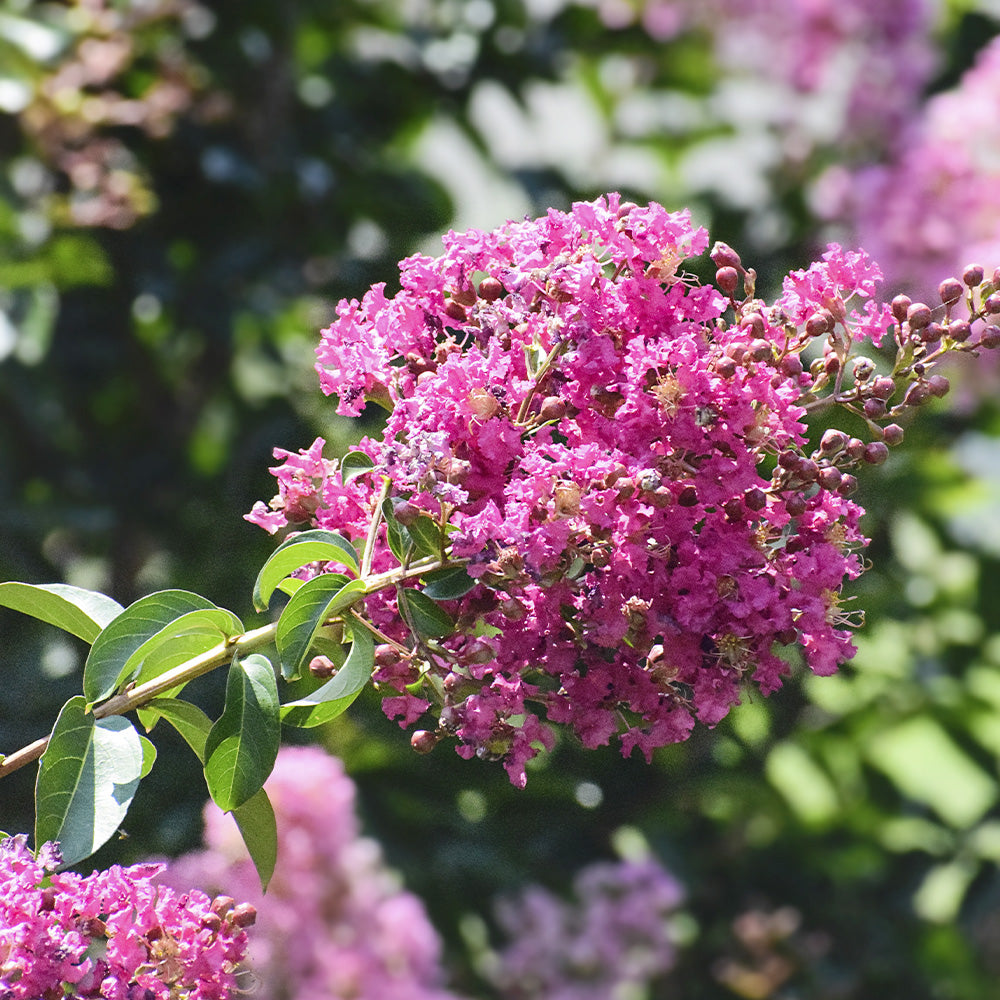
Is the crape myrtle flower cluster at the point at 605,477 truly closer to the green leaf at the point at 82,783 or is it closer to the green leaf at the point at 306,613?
the green leaf at the point at 306,613

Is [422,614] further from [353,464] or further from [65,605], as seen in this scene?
[65,605]

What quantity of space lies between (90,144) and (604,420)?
184 centimetres

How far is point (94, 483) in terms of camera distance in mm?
2135

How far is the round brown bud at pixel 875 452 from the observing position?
75 centimetres

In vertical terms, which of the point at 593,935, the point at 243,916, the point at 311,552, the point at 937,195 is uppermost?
the point at 937,195

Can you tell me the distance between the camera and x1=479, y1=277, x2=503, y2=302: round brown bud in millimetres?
782

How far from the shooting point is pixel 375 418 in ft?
6.35

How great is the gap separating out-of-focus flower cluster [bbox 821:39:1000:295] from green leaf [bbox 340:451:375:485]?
192 cm

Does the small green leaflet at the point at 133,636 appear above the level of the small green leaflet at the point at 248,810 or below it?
above

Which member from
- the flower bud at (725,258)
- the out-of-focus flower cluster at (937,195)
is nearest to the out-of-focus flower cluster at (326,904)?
the flower bud at (725,258)

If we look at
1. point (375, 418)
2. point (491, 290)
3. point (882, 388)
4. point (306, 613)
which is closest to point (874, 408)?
point (882, 388)

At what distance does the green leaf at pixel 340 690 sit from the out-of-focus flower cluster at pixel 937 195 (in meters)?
1.99

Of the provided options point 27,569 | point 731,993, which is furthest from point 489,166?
point 731,993

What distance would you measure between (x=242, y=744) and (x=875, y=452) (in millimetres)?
378
